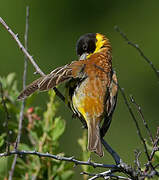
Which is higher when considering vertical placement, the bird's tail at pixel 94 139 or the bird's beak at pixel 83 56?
the bird's beak at pixel 83 56

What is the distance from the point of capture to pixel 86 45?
144 inches

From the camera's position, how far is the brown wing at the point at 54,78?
273cm

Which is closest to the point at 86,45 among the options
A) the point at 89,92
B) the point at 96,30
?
the point at 89,92

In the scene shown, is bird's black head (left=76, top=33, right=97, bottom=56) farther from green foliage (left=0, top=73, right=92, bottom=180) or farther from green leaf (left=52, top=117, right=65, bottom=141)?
green leaf (left=52, top=117, right=65, bottom=141)

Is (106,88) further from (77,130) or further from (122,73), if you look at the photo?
(122,73)

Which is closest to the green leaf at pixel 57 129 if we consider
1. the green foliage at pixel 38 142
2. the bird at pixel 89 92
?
the green foliage at pixel 38 142

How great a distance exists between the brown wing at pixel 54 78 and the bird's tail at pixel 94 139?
0.30m

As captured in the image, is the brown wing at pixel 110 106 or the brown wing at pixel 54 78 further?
the brown wing at pixel 110 106

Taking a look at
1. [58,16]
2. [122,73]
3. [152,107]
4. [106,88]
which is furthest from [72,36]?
[106,88]

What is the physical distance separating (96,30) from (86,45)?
5809 millimetres

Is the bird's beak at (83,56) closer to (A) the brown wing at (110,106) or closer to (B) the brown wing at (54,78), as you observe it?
(B) the brown wing at (54,78)

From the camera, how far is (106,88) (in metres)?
3.07

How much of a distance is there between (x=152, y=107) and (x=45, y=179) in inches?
218

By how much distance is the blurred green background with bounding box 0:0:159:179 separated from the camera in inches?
293
